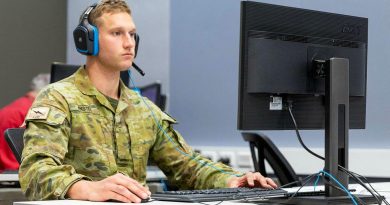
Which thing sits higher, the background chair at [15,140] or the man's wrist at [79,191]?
the background chair at [15,140]

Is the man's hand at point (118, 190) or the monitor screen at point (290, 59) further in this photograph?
the monitor screen at point (290, 59)

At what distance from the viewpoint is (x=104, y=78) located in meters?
2.38

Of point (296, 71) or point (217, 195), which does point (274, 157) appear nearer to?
point (296, 71)

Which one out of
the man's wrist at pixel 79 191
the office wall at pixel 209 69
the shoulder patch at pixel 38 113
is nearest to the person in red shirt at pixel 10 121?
the office wall at pixel 209 69

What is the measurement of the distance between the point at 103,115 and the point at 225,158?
2169 millimetres

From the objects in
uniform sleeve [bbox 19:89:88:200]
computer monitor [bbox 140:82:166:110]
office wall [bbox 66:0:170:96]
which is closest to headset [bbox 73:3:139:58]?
uniform sleeve [bbox 19:89:88:200]

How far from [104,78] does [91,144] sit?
0.24m

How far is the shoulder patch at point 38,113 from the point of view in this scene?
6.96 feet

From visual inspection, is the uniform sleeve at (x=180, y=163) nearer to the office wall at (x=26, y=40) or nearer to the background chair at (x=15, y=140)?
the background chair at (x=15, y=140)

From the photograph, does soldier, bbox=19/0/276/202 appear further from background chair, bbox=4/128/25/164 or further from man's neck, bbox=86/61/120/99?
background chair, bbox=4/128/25/164

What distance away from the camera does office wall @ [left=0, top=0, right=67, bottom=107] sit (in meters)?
5.89

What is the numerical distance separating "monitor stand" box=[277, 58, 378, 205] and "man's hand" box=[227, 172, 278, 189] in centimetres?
25

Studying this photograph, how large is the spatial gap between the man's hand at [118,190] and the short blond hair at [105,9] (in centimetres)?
78

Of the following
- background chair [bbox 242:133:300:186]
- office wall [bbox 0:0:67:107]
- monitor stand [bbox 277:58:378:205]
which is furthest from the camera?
office wall [bbox 0:0:67:107]
